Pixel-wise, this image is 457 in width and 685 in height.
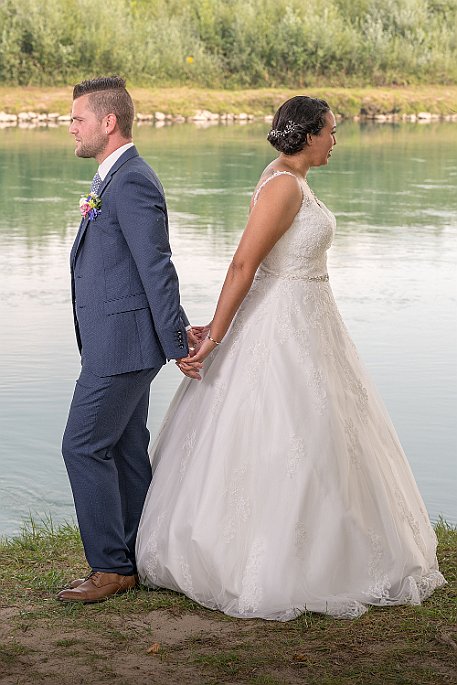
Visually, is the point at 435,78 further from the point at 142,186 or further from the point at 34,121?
the point at 142,186

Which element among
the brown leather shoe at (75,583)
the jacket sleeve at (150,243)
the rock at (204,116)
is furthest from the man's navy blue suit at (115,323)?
the rock at (204,116)

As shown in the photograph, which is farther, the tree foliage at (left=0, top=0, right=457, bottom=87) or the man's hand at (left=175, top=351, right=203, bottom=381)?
the tree foliage at (left=0, top=0, right=457, bottom=87)

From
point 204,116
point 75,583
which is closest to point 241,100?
point 204,116

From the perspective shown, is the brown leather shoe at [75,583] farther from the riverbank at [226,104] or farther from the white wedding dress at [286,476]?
the riverbank at [226,104]

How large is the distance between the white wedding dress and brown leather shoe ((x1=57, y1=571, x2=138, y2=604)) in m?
0.08

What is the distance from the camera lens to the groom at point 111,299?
3.74 m

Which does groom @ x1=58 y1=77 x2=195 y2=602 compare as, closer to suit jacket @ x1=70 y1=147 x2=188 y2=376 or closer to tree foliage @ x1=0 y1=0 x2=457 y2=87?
suit jacket @ x1=70 y1=147 x2=188 y2=376

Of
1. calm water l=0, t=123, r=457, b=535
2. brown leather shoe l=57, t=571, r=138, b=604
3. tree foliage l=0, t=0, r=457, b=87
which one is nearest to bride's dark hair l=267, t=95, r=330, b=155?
brown leather shoe l=57, t=571, r=138, b=604

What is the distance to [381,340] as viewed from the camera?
374 inches

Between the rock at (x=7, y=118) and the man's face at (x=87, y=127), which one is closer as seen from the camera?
the man's face at (x=87, y=127)

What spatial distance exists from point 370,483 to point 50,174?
17545 millimetres

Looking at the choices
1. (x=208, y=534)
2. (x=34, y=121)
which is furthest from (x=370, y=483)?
(x=34, y=121)

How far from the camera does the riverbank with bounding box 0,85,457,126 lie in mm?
34625

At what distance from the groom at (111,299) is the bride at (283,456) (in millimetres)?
193
